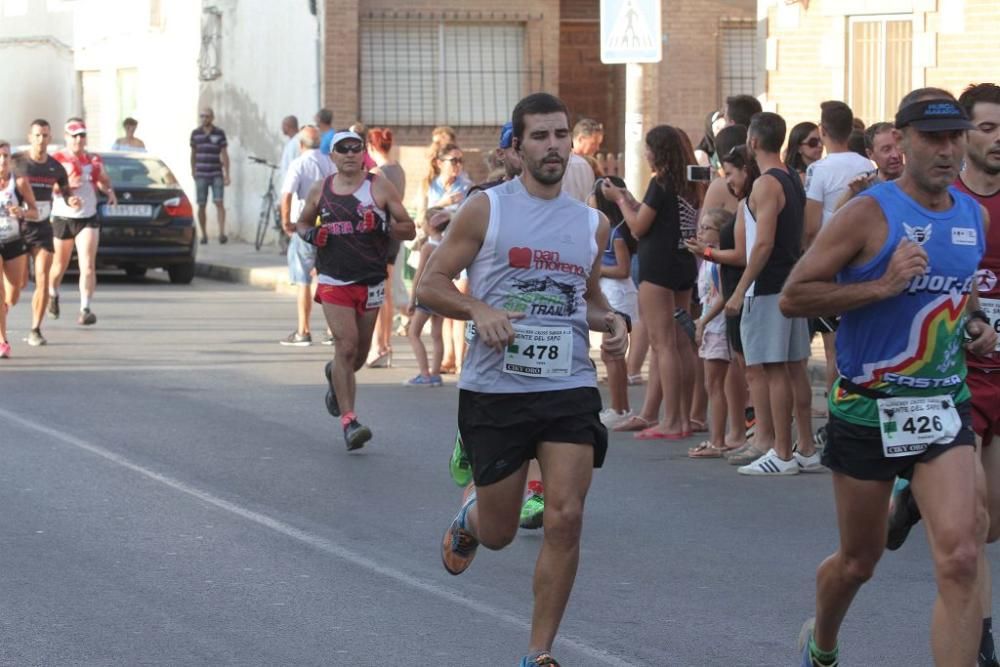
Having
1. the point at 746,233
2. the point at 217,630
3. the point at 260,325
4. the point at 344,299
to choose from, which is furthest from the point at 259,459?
the point at 260,325

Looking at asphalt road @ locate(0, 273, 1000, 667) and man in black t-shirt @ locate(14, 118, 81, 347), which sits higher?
man in black t-shirt @ locate(14, 118, 81, 347)

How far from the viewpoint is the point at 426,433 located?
1222 centimetres

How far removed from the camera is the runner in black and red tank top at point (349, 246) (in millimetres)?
11570

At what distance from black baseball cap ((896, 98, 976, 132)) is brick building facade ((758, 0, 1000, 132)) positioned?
1321 cm

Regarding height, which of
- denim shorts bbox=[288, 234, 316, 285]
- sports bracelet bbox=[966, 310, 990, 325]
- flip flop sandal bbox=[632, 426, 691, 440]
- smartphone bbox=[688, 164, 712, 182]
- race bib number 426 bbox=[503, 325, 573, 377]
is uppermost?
smartphone bbox=[688, 164, 712, 182]

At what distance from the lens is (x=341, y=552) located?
8406mm

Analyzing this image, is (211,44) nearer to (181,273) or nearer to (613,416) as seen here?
(181,273)

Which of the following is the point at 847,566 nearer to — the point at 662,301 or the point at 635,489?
the point at 635,489

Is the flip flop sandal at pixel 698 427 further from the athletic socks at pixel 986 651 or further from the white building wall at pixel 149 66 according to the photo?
the white building wall at pixel 149 66

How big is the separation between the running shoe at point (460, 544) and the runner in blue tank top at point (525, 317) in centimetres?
39

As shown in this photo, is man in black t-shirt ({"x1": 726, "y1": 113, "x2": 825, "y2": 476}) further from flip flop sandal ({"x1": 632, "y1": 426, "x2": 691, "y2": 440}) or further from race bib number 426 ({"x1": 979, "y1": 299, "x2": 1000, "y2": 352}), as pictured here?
race bib number 426 ({"x1": 979, "y1": 299, "x2": 1000, "y2": 352})

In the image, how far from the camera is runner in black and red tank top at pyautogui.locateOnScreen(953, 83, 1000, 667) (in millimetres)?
6656

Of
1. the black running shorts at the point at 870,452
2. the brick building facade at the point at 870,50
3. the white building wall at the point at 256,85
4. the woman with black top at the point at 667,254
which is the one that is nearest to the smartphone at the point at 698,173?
the woman with black top at the point at 667,254

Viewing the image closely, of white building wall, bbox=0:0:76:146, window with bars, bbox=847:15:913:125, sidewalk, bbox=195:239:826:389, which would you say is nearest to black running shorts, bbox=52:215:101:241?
sidewalk, bbox=195:239:826:389
